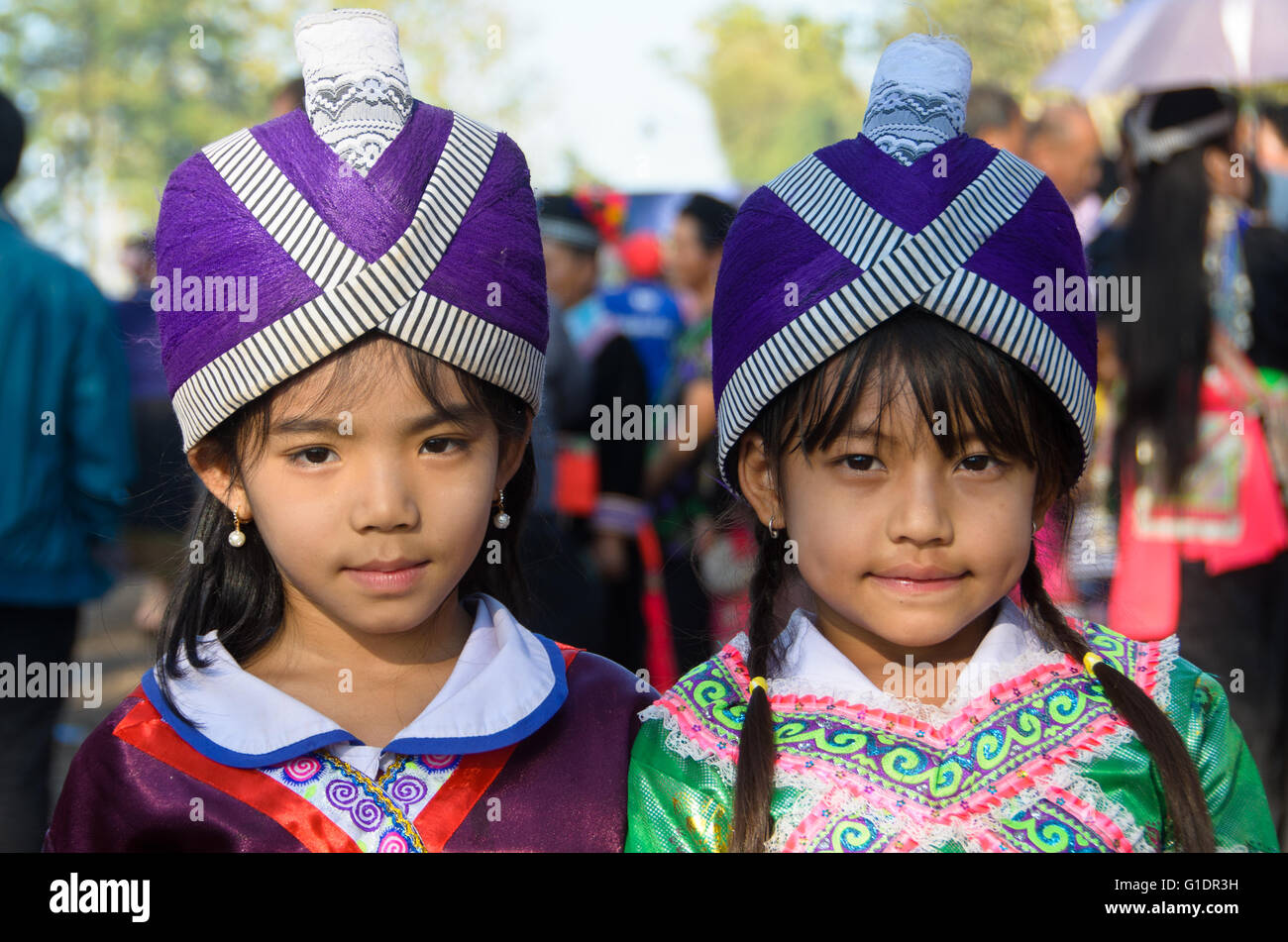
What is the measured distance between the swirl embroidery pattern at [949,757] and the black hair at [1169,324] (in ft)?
6.43

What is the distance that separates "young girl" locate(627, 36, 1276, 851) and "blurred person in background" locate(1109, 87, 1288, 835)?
197cm

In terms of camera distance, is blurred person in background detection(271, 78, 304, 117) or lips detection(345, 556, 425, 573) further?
blurred person in background detection(271, 78, 304, 117)

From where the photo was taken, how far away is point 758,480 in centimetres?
217

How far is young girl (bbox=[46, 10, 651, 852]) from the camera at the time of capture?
188 centimetres

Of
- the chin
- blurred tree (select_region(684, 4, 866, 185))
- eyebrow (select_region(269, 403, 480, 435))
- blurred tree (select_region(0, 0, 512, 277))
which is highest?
blurred tree (select_region(684, 4, 866, 185))

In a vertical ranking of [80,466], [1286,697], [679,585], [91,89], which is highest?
[91,89]

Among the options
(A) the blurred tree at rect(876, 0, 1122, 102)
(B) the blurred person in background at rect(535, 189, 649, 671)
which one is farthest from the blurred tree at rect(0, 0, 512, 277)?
(B) the blurred person in background at rect(535, 189, 649, 671)

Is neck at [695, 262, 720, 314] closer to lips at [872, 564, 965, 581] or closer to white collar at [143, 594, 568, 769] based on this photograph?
white collar at [143, 594, 568, 769]

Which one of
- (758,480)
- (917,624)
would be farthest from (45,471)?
(917,624)

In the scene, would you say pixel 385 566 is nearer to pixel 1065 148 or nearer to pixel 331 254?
pixel 331 254

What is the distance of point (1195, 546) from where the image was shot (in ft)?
12.9
